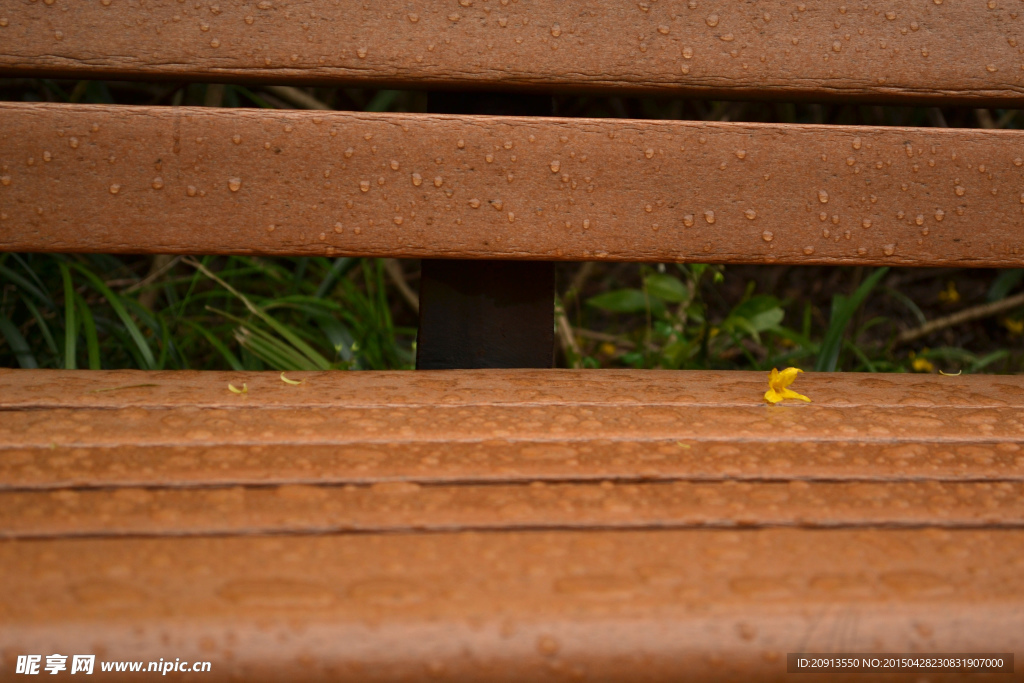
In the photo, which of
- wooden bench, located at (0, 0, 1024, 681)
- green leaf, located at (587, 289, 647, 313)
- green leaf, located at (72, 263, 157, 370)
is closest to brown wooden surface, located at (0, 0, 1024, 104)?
wooden bench, located at (0, 0, 1024, 681)

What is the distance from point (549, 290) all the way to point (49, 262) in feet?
3.40

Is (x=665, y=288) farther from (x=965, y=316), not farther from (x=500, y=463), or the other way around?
(x=965, y=316)

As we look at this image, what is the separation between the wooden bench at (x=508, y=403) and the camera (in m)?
0.45

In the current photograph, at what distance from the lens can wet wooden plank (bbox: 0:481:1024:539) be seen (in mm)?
535

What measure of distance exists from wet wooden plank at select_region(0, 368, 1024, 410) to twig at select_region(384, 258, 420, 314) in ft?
2.90

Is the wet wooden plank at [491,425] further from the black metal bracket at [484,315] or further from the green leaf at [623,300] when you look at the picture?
the green leaf at [623,300]

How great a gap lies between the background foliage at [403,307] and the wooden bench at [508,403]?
380 millimetres

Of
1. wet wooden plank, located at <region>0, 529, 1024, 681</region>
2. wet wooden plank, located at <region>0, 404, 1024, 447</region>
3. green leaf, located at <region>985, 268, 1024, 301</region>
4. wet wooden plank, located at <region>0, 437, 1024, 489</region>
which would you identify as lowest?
wet wooden plank, located at <region>0, 529, 1024, 681</region>

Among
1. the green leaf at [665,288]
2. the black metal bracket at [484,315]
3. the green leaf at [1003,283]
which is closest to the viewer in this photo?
the black metal bracket at [484,315]

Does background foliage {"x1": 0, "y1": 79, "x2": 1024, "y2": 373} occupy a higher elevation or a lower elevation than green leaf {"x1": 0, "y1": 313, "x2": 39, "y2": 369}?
higher

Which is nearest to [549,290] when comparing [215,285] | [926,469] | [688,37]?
[688,37]

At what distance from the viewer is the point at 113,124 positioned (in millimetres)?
925

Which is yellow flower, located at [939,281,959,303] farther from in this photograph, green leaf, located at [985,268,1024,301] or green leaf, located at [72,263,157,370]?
green leaf, located at [72,263,157,370]

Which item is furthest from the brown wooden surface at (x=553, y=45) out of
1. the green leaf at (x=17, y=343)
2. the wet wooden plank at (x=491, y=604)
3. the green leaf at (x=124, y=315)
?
the wet wooden plank at (x=491, y=604)
